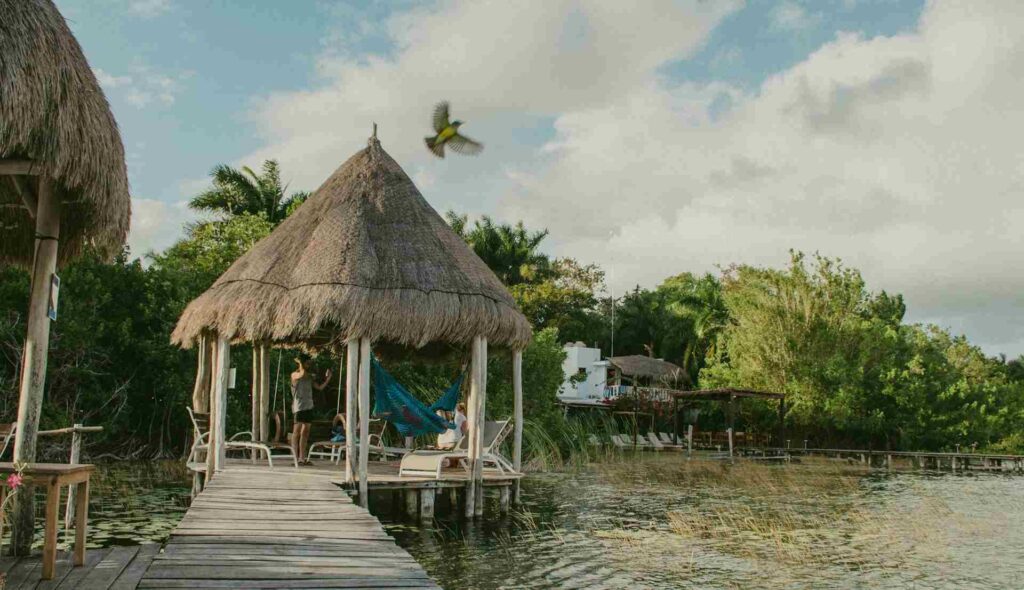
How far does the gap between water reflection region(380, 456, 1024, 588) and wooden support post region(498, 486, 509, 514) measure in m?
0.19

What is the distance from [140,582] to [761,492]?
13495 millimetres

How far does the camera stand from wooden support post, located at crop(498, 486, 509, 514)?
1200 centimetres

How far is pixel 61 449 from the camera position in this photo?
16.7 metres

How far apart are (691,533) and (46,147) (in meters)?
8.07

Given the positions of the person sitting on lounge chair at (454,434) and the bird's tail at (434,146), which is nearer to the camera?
the person sitting on lounge chair at (454,434)

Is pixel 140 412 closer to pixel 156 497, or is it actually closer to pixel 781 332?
pixel 156 497

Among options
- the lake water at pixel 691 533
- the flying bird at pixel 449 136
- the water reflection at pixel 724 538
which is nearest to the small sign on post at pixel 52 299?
the lake water at pixel 691 533

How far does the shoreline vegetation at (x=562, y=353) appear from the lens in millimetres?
18188

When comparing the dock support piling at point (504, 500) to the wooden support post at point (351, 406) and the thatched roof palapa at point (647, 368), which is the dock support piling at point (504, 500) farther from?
the thatched roof palapa at point (647, 368)

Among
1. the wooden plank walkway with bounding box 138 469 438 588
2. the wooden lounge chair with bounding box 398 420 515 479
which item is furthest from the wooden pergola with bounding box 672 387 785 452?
the wooden plank walkway with bounding box 138 469 438 588

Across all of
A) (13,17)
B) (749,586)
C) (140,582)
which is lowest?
(749,586)

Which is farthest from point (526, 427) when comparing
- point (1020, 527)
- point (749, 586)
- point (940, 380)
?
point (940, 380)

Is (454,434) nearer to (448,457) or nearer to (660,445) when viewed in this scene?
(448,457)

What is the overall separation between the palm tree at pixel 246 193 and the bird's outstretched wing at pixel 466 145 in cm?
1532
